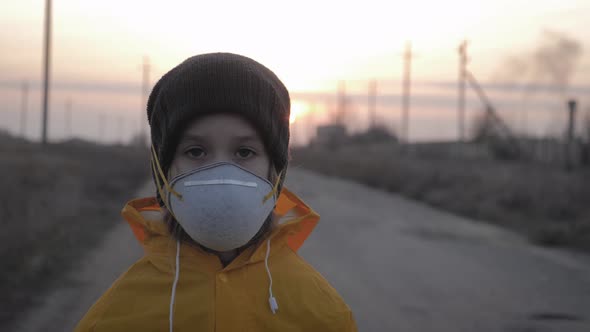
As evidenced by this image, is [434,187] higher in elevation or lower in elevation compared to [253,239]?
lower

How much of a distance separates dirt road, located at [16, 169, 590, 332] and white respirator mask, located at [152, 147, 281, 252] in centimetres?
345

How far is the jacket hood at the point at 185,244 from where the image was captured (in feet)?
7.58

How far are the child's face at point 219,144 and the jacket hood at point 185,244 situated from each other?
0.26 metres

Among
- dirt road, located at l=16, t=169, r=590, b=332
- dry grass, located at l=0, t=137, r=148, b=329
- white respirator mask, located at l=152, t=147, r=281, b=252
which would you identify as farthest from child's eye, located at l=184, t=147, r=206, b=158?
dry grass, located at l=0, t=137, r=148, b=329

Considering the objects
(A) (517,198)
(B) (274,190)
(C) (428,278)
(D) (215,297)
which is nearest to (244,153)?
(B) (274,190)

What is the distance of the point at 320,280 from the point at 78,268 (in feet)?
19.9

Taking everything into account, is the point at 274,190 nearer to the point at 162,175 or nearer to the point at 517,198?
the point at 162,175

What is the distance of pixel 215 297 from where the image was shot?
2.18 metres

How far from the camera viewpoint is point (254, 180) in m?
2.27

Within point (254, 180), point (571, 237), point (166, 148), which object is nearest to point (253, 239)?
point (254, 180)

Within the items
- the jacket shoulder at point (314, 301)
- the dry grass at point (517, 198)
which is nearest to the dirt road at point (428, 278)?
the dry grass at point (517, 198)

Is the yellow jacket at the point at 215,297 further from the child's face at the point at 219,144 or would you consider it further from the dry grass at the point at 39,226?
the dry grass at the point at 39,226

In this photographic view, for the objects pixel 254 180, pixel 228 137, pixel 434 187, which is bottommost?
pixel 434 187

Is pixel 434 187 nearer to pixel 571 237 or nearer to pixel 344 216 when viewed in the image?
pixel 344 216
